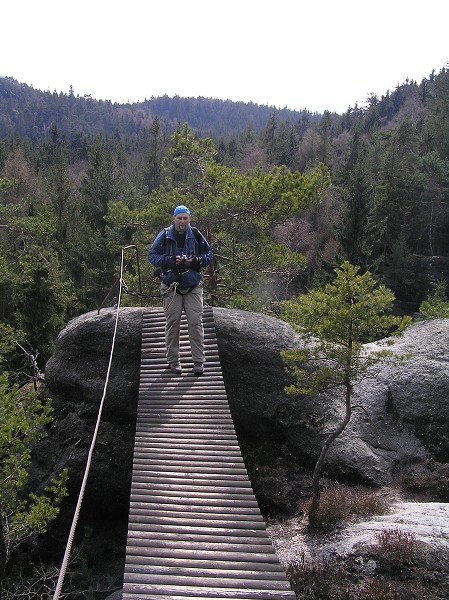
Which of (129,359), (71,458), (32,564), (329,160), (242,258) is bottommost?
(32,564)

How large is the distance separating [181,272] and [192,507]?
3.92 m

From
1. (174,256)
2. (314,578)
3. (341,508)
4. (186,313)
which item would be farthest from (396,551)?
(174,256)

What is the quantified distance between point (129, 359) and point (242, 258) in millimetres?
4805

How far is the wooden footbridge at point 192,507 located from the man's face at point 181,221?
8.83 ft

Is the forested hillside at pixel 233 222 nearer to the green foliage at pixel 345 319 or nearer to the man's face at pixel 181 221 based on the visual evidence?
the man's face at pixel 181 221

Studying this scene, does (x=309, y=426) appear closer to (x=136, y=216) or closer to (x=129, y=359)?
(x=129, y=359)

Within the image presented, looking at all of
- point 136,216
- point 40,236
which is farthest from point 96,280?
point 136,216

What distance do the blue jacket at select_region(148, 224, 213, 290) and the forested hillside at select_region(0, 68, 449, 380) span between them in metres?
4.39

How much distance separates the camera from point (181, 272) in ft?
27.1

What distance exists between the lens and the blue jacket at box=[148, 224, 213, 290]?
322 inches

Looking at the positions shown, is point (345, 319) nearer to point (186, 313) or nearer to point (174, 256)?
point (186, 313)

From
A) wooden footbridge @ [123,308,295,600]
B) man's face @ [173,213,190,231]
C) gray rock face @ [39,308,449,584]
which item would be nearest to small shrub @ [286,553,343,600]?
wooden footbridge @ [123,308,295,600]

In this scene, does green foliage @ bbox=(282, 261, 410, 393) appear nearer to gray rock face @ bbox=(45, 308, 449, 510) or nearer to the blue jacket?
the blue jacket

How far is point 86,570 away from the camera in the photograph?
9844mm
